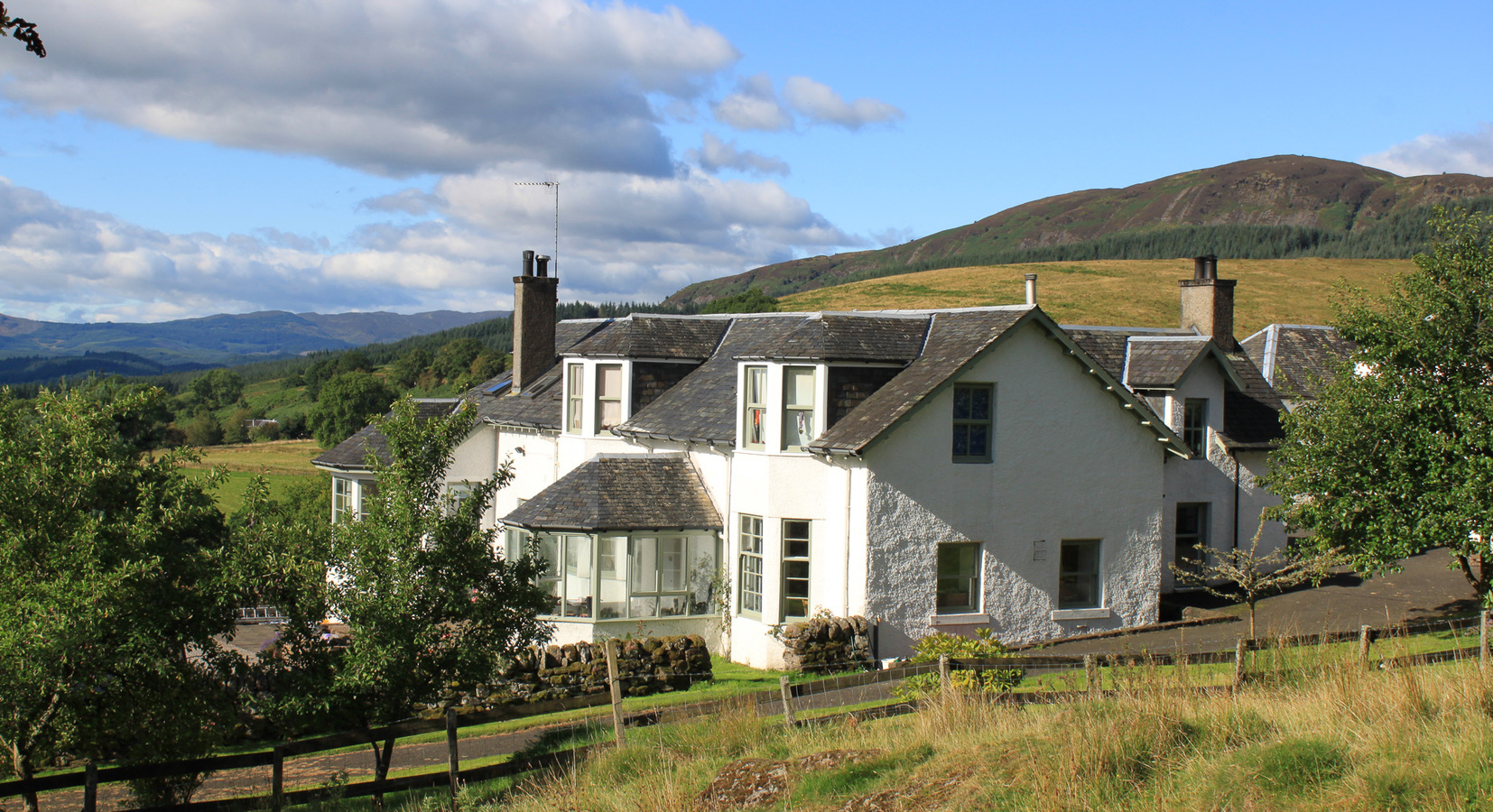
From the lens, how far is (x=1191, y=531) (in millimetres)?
28391

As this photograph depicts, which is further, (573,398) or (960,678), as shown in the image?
(573,398)

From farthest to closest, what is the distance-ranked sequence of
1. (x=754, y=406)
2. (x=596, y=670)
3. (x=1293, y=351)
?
(x=1293, y=351) → (x=754, y=406) → (x=596, y=670)

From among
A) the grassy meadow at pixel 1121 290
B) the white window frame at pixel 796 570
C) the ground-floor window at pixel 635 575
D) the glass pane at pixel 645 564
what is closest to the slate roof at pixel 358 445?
the ground-floor window at pixel 635 575

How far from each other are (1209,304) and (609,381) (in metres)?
17.5

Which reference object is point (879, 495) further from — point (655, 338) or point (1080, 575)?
point (655, 338)

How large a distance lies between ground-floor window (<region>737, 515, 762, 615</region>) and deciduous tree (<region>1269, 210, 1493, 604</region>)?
10.8 metres

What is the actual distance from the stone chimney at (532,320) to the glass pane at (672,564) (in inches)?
439

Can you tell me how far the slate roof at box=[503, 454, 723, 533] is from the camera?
74.4 ft

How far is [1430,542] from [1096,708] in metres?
13.1

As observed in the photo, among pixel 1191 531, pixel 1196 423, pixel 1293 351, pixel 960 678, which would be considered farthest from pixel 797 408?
pixel 1293 351

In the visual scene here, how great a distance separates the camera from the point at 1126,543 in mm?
23391

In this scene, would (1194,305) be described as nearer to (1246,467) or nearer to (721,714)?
(1246,467)

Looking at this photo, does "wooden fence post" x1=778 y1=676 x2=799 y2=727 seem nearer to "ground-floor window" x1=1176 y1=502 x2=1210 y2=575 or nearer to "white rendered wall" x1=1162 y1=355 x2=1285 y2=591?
"white rendered wall" x1=1162 y1=355 x2=1285 y2=591

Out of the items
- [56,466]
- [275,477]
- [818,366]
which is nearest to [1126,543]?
[818,366]
